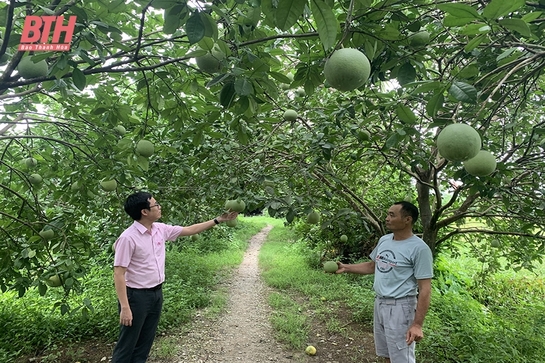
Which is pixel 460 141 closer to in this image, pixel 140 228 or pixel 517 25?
pixel 517 25

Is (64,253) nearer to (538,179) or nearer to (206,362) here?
(206,362)

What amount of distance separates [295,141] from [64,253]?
2.07 meters

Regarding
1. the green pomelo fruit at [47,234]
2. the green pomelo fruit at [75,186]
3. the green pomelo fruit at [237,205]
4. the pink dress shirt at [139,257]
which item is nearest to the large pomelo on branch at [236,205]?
the green pomelo fruit at [237,205]

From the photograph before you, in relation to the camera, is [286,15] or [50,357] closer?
[286,15]

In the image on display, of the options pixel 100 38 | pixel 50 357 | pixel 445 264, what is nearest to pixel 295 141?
pixel 100 38

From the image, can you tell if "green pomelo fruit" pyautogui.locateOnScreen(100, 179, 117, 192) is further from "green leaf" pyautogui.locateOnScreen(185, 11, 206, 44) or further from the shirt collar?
"green leaf" pyautogui.locateOnScreen(185, 11, 206, 44)

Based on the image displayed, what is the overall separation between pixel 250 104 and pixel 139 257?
5.54ft

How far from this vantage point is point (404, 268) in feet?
7.85

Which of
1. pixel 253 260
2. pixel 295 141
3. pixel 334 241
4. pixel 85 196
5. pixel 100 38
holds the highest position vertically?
pixel 100 38

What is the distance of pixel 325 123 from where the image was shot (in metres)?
2.82

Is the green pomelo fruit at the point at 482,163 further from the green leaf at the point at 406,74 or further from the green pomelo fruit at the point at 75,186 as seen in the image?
the green pomelo fruit at the point at 75,186

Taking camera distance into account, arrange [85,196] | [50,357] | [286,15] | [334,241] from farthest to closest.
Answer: [334,241] → [50,357] → [85,196] → [286,15]

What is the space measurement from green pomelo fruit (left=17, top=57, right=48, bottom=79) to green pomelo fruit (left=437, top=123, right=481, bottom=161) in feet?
6.04

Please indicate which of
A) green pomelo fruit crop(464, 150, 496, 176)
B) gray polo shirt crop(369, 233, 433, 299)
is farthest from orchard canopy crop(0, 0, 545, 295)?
gray polo shirt crop(369, 233, 433, 299)
